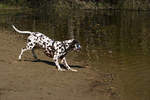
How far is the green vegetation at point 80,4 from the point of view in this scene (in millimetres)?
63812

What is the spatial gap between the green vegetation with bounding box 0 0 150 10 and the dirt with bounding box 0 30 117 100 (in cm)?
5311

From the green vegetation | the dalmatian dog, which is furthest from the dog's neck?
the green vegetation

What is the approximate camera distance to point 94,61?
13758mm

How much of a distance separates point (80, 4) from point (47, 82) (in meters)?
58.3

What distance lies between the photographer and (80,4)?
6675 cm

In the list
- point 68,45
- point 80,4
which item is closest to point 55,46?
point 68,45

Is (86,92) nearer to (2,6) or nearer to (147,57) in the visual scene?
(147,57)

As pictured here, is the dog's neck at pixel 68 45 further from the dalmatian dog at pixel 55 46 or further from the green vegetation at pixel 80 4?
the green vegetation at pixel 80 4

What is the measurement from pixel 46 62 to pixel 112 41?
842cm

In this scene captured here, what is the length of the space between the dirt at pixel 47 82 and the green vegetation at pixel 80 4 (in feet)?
174

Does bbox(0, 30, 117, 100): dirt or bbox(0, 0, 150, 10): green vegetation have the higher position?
bbox(0, 0, 150, 10): green vegetation

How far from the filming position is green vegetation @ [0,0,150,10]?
63.8 meters

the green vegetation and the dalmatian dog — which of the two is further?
the green vegetation

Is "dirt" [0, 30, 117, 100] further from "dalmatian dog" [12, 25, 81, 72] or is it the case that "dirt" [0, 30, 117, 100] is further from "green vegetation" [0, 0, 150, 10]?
"green vegetation" [0, 0, 150, 10]
